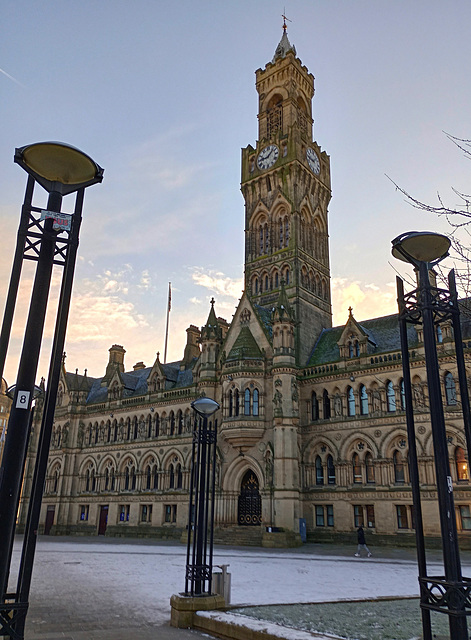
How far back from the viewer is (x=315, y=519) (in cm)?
3722

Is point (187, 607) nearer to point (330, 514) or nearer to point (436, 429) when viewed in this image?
point (436, 429)

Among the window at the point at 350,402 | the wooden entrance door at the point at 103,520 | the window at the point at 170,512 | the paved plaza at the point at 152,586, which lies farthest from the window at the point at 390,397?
the wooden entrance door at the point at 103,520

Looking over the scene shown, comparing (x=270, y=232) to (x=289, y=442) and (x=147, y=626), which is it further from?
(x=147, y=626)

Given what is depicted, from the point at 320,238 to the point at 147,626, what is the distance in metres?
44.1

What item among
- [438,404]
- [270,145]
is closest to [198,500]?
[438,404]

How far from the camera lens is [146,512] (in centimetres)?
4716

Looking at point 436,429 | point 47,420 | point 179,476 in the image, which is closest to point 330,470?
point 179,476

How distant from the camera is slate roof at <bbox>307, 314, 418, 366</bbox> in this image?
38.2m

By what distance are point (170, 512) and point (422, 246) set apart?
41.4m

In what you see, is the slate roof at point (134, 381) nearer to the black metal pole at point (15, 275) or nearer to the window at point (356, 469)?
the window at point (356, 469)

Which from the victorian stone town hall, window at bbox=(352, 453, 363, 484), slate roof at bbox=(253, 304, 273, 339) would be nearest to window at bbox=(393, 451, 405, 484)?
the victorian stone town hall

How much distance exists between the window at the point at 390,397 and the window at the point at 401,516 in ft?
20.1

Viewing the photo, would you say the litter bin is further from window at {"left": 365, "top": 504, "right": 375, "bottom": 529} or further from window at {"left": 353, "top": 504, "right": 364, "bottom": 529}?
window at {"left": 353, "top": 504, "right": 364, "bottom": 529}

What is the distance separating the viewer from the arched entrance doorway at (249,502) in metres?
38.4
